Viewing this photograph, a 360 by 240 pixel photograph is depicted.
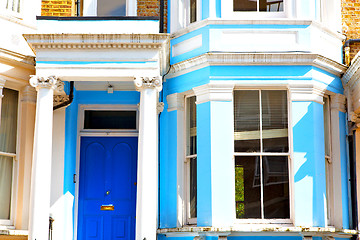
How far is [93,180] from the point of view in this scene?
11797 mm

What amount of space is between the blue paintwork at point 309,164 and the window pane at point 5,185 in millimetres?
4748

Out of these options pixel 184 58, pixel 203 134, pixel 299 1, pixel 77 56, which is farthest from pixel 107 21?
pixel 299 1

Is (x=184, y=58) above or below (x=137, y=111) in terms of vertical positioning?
above

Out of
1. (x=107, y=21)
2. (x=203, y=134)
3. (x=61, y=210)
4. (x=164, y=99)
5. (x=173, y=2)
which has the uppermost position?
(x=173, y=2)

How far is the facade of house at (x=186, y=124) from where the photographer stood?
10.1 metres

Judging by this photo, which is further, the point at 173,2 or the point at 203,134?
the point at 173,2

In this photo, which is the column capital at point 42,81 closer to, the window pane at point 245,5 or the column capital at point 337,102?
the window pane at point 245,5

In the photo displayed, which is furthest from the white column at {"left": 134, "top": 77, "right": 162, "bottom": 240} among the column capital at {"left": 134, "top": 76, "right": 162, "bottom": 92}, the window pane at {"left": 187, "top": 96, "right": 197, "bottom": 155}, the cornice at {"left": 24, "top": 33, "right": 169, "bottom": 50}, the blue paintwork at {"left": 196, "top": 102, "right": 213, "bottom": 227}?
the window pane at {"left": 187, "top": 96, "right": 197, "bottom": 155}

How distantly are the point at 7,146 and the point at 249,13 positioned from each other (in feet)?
15.5

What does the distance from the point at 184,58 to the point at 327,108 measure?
2669mm

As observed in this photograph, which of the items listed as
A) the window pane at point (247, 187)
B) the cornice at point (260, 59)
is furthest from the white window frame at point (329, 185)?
the window pane at point (247, 187)

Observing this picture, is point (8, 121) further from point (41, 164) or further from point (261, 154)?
point (261, 154)

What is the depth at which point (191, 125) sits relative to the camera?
11.2 m

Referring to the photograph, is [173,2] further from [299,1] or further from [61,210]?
[61,210]
